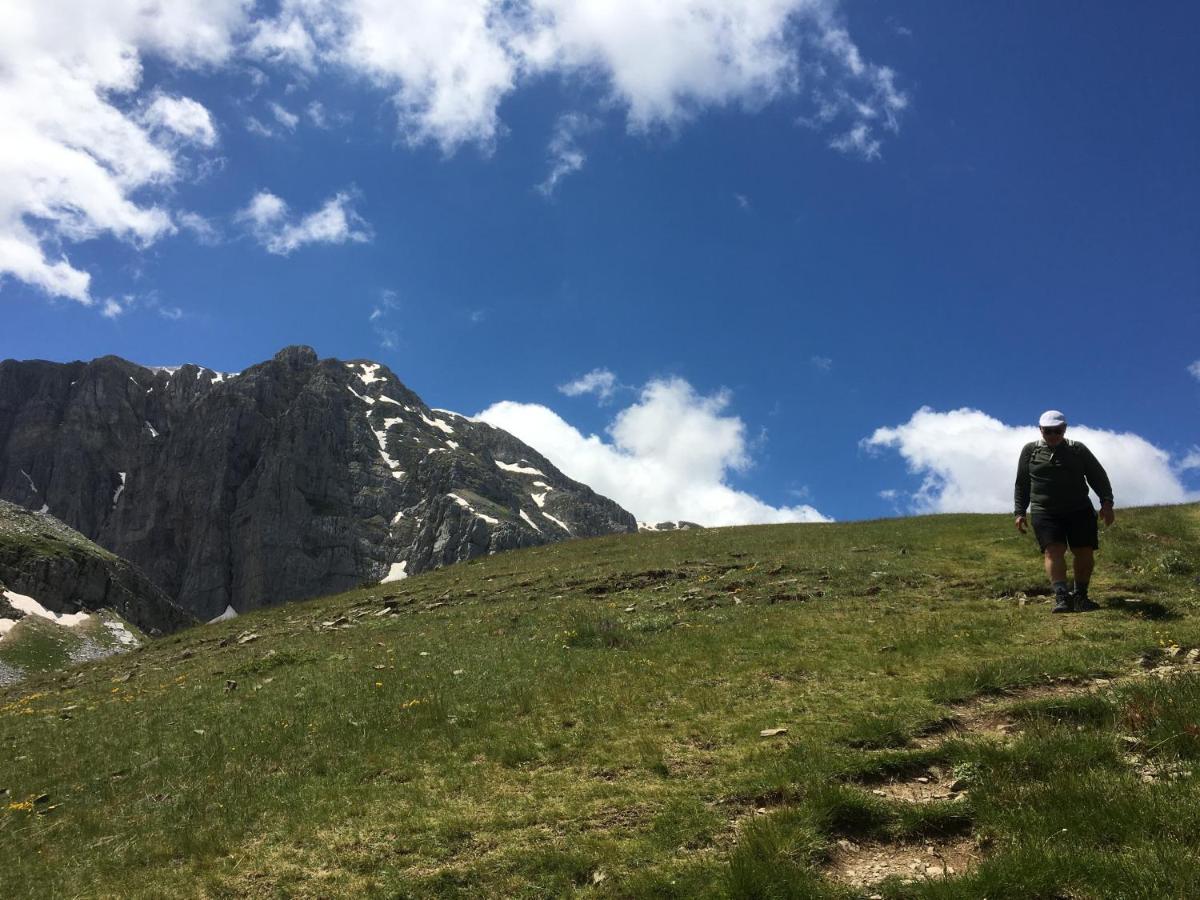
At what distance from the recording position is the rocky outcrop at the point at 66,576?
8794cm

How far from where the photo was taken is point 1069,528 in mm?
18344

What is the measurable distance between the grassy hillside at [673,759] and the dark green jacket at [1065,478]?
8.90 ft

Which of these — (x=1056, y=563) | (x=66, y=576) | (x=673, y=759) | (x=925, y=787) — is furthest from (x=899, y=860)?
(x=66, y=576)

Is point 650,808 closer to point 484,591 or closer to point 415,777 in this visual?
point 415,777

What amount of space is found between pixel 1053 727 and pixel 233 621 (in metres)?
44.2

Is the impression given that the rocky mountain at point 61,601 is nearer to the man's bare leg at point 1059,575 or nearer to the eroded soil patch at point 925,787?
the eroded soil patch at point 925,787

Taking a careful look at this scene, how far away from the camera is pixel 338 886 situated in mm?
8500

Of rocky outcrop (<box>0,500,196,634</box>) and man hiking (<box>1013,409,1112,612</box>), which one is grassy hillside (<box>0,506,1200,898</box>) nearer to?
man hiking (<box>1013,409,1112,612</box>)

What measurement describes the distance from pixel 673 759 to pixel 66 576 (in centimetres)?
10977

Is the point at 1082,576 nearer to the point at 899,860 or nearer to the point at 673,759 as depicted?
the point at 673,759

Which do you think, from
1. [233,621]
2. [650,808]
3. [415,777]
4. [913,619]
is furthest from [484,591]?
[650,808]

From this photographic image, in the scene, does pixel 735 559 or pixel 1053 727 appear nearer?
pixel 1053 727

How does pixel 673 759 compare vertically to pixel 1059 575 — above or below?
below

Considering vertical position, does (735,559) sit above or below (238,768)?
above
